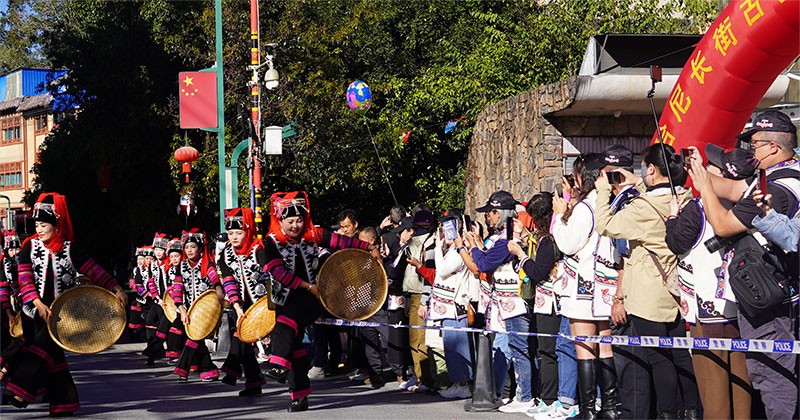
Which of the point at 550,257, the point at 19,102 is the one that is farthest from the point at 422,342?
the point at 19,102

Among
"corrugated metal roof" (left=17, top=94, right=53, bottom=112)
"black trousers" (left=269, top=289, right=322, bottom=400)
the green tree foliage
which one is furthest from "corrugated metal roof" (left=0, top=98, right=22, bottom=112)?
"black trousers" (left=269, top=289, right=322, bottom=400)

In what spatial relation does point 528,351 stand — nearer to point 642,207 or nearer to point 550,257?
point 550,257

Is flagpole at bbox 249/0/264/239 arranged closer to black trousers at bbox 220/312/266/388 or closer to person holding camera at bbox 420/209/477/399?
black trousers at bbox 220/312/266/388

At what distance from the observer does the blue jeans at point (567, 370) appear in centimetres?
884

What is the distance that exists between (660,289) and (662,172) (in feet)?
2.76

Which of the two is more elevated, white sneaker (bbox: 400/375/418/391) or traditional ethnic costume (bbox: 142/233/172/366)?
traditional ethnic costume (bbox: 142/233/172/366)

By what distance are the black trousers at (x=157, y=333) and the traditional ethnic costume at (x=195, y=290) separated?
1.13 m

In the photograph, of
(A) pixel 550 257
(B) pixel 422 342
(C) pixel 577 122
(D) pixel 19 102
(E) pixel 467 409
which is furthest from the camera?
(D) pixel 19 102

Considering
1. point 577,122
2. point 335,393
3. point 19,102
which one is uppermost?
point 19,102

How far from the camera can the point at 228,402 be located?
10.7 meters

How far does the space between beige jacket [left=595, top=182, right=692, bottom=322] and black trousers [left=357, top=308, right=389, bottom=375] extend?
488 cm

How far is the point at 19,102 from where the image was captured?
216 feet

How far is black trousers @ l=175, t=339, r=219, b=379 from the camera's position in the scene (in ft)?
42.0

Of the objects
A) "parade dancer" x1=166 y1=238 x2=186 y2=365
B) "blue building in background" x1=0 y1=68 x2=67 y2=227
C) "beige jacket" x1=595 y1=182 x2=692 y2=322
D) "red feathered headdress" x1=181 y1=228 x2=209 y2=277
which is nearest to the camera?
"beige jacket" x1=595 y1=182 x2=692 y2=322
